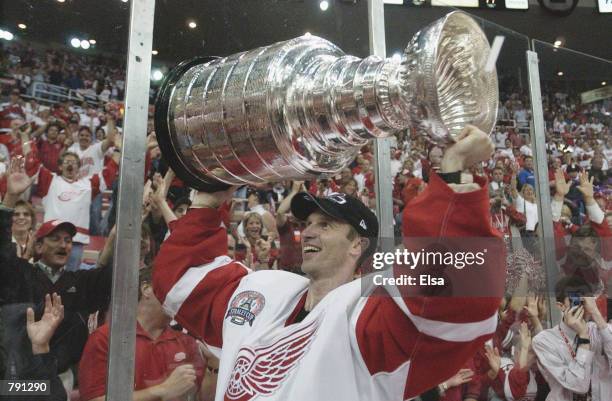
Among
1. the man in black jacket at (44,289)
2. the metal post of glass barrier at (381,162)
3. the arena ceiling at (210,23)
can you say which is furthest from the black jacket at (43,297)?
the metal post of glass barrier at (381,162)

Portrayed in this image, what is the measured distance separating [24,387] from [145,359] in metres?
0.28

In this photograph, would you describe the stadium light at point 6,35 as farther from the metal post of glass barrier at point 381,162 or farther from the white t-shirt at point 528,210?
the white t-shirt at point 528,210

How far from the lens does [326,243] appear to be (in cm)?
137

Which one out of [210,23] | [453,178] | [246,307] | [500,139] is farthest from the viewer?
[500,139]

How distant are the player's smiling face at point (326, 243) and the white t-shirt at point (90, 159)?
0.54m

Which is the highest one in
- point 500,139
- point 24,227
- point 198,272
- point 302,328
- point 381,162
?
point 500,139

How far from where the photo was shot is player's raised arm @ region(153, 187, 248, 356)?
1385 millimetres

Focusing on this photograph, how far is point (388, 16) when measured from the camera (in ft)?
7.47

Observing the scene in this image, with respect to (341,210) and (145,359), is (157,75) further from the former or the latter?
(145,359)

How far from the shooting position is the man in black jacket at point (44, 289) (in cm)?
134

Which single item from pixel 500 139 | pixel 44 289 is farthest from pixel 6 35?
pixel 500 139

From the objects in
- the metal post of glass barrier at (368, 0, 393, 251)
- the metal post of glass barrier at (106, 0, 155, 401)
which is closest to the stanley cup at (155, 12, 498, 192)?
the metal post of glass barrier at (106, 0, 155, 401)

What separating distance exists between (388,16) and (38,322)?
163 cm

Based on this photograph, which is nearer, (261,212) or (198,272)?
(198,272)
